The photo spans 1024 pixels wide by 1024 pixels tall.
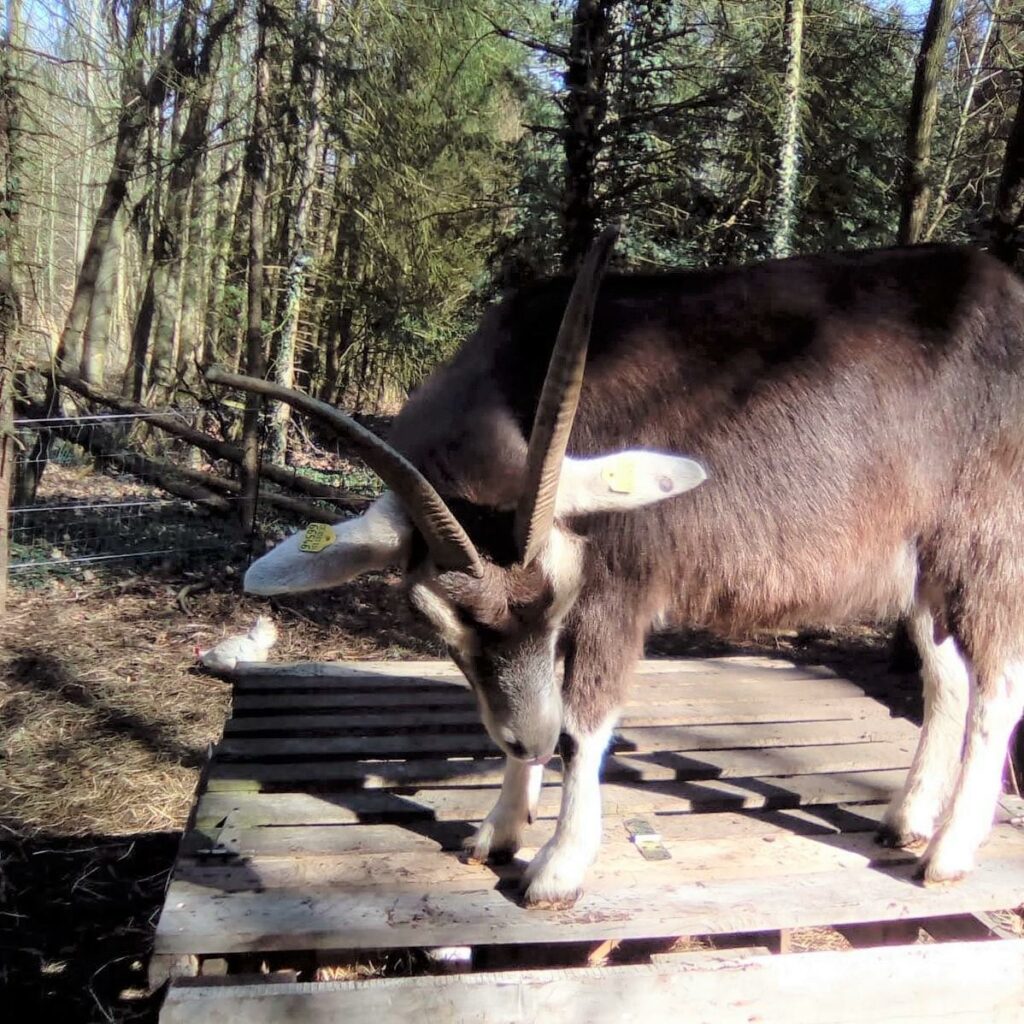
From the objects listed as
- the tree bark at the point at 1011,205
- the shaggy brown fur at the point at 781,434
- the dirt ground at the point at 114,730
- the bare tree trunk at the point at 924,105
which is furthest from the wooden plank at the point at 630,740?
the bare tree trunk at the point at 924,105

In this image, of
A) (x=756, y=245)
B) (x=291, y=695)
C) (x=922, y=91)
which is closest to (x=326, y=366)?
(x=756, y=245)

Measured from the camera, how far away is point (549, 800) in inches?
135

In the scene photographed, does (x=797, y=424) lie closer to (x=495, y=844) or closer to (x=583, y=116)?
(x=495, y=844)

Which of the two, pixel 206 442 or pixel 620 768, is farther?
pixel 206 442

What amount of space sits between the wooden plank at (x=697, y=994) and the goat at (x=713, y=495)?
291mm

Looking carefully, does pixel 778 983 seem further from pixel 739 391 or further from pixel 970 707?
pixel 739 391

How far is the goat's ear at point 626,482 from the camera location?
8.13 feet

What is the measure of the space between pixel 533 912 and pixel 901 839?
1.35 meters

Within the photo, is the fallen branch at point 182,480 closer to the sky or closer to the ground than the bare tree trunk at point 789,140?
closer to the ground

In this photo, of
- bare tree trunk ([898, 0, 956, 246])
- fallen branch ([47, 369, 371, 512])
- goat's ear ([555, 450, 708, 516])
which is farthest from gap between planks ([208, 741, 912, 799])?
fallen branch ([47, 369, 371, 512])

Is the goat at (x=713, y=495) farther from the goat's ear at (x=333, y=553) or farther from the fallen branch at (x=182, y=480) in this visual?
the fallen branch at (x=182, y=480)

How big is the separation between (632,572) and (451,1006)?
4.12 ft

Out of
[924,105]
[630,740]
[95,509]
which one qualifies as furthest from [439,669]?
[924,105]

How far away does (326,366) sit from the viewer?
15359 mm
